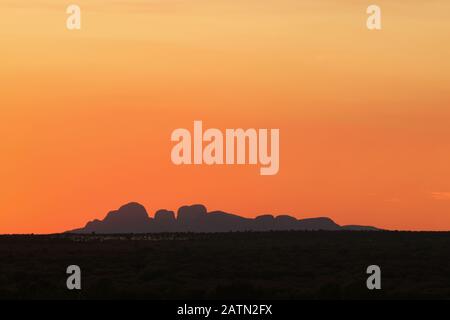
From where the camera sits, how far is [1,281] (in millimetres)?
59500

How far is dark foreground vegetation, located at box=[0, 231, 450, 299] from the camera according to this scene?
5225cm

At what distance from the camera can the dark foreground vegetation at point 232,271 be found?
52250 mm

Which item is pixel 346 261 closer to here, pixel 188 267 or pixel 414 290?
pixel 188 267

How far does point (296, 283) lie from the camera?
59812mm

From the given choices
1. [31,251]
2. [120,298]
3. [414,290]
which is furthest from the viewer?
A: [31,251]

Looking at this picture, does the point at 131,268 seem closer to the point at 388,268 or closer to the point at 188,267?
the point at 188,267

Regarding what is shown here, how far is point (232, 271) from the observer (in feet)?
222

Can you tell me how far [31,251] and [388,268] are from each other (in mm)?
30558
